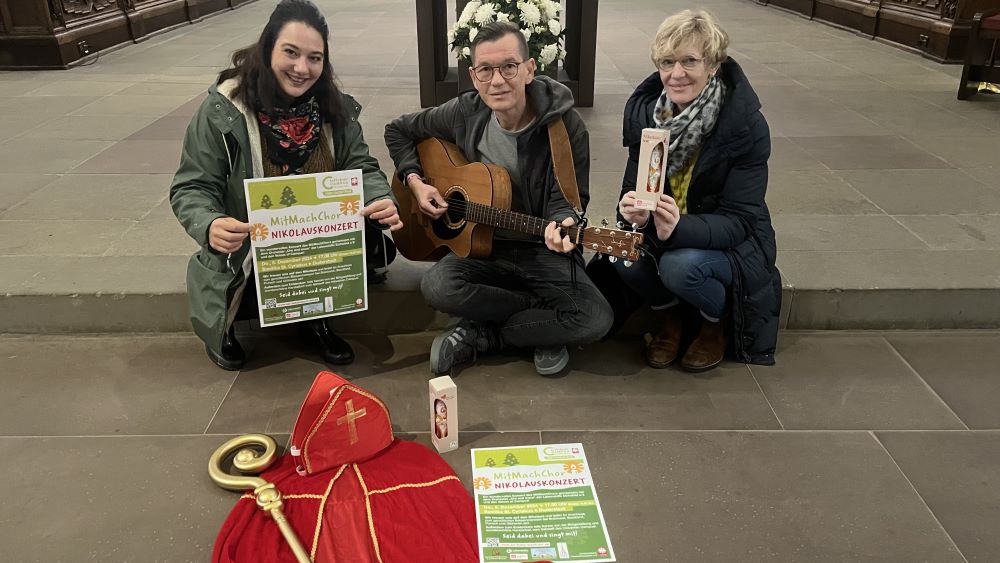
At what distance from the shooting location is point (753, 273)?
2.80 meters

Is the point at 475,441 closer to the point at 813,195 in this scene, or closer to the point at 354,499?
the point at 354,499

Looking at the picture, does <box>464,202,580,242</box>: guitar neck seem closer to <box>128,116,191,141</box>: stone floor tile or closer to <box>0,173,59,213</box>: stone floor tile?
<box>0,173,59,213</box>: stone floor tile

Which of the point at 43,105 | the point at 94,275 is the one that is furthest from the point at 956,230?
the point at 43,105

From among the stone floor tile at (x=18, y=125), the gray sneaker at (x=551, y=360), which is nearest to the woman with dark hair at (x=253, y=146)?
the gray sneaker at (x=551, y=360)

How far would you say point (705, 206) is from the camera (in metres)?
2.82

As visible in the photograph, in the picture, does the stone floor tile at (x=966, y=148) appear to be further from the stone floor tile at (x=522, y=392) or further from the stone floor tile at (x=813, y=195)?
the stone floor tile at (x=522, y=392)

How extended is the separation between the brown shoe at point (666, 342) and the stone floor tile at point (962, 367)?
91 centimetres

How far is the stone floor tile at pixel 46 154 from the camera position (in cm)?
463

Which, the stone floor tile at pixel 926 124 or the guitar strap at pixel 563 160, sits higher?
the guitar strap at pixel 563 160

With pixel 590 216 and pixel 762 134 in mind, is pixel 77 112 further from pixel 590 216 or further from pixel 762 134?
pixel 762 134

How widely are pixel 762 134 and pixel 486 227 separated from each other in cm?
100

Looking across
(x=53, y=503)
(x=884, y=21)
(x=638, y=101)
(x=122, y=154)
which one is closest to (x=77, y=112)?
(x=122, y=154)

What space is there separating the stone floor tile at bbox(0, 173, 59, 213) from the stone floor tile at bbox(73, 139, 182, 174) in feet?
0.65

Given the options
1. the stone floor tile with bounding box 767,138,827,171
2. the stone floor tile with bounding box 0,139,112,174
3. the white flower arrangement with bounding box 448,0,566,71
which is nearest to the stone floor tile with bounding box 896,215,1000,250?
the stone floor tile with bounding box 767,138,827,171
